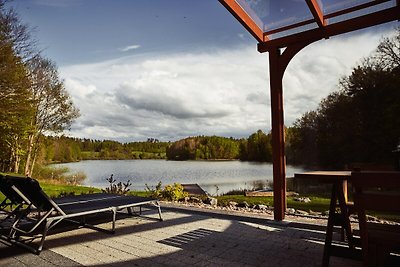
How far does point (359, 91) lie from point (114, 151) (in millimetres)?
30206

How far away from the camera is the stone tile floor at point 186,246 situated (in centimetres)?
269

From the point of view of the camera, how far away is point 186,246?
314 cm

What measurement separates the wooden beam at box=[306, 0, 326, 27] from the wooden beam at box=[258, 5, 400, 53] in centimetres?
11

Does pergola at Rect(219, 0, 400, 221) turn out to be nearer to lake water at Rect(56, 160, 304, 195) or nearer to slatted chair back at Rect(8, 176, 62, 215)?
slatted chair back at Rect(8, 176, 62, 215)

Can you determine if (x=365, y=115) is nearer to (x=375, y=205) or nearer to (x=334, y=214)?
(x=334, y=214)

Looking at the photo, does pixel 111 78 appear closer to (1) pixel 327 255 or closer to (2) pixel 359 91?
(1) pixel 327 255

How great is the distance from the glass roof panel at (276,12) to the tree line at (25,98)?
964cm

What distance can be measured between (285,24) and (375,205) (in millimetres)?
3177

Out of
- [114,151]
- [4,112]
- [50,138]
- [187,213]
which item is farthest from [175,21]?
[114,151]

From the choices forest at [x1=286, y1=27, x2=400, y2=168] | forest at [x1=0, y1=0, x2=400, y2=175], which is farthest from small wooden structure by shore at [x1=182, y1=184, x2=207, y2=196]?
forest at [x1=286, y1=27, x2=400, y2=168]

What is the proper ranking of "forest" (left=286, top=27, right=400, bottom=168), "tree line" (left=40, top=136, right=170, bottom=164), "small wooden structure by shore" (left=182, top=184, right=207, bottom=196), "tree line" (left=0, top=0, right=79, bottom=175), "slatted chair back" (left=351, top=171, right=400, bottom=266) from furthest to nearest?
"tree line" (left=40, top=136, right=170, bottom=164) → "forest" (left=286, top=27, right=400, bottom=168) → "tree line" (left=0, top=0, right=79, bottom=175) → "small wooden structure by shore" (left=182, top=184, right=207, bottom=196) → "slatted chair back" (left=351, top=171, right=400, bottom=266)

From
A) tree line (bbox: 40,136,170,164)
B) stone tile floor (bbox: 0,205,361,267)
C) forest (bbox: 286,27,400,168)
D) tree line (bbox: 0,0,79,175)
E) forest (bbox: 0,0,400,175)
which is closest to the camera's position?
stone tile floor (bbox: 0,205,361,267)

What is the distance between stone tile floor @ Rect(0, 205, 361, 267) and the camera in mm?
2686

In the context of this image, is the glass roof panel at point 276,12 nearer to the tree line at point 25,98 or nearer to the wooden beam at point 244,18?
the wooden beam at point 244,18
